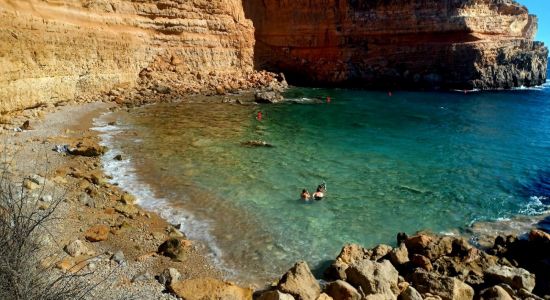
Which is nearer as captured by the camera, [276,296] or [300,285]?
[276,296]

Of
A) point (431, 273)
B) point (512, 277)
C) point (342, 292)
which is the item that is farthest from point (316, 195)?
point (512, 277)

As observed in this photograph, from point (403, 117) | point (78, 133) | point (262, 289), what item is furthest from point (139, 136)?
point (403, 117)

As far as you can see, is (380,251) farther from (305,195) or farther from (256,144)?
(256,144)

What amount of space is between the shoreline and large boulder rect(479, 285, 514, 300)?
394 cm

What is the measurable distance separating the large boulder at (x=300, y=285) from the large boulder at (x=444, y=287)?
6.92ft

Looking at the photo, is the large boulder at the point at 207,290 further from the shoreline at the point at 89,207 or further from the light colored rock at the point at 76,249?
the light colored rock at the point at 76,249

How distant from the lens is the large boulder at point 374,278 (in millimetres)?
7531

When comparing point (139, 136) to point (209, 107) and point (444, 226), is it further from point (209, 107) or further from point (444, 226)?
point (444, 226)

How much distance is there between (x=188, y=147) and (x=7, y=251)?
13.4 m

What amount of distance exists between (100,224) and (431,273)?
770 cm

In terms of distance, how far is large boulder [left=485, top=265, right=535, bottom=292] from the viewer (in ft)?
26.8

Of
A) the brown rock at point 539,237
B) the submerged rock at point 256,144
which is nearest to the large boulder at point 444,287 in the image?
the brown rock at point 539,237

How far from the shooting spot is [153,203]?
11992 millimetres

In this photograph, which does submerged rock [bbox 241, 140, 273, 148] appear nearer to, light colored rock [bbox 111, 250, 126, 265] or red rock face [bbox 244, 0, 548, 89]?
light colored rock [bbox 111, 250, 126, 265]
